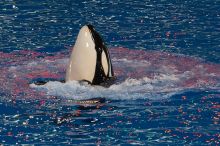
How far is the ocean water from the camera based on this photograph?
6957 millimetres

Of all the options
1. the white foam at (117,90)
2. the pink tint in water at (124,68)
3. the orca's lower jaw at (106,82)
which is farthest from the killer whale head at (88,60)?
the pink tint in water at (124,68)

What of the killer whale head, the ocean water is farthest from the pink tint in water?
the killer whale head

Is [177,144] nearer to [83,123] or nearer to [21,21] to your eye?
[83,123]

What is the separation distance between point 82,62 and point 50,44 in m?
3.32

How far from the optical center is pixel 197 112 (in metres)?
7.61

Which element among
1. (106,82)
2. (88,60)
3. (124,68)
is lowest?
(124,68)

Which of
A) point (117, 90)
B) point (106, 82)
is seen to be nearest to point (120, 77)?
point (106, 82)

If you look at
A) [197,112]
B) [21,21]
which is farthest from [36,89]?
[21,21]

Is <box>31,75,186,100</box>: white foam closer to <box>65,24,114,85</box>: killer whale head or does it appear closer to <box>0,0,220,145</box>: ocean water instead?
<box>0,0,220,145</box>: ocean water

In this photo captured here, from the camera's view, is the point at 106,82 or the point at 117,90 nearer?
the point at 117,90

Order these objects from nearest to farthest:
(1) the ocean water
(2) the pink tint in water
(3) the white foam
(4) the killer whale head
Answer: (1) the ocean water
(3) the white foam
(4) the killer whale head
(2) the pink tint in water

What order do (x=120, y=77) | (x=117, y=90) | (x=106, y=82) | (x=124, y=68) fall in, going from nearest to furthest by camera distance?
(x=117, y=90) < (x=106, y=82) < (x=120, y=77) < (x=124, y=68)

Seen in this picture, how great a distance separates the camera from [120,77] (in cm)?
916

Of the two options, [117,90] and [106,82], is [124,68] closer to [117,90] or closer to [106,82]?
[106,82]
